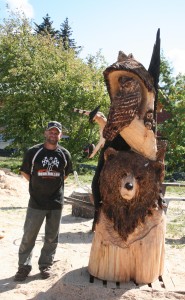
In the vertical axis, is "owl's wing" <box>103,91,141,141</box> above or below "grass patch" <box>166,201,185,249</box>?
above

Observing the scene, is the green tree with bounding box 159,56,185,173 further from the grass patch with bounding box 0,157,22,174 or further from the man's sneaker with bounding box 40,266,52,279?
the man's sneaker with bounding box 40,266,52,279

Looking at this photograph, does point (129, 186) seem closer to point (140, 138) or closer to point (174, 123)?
Result: point (140, 138)

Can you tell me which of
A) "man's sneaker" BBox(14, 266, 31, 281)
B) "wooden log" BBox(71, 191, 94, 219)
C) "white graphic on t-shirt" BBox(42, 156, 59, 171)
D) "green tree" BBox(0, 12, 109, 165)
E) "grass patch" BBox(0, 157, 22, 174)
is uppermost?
"green tree" BBox(0, 12, 109, 165)

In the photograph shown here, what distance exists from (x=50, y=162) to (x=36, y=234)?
2.73 feet

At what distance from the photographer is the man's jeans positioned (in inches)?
151

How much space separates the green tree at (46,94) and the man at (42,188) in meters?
9.90

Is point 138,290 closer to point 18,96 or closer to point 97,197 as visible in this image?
point 97,197

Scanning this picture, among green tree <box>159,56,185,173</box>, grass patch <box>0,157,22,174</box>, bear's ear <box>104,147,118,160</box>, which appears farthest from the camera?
green tree <box>159,56,185,173</box>

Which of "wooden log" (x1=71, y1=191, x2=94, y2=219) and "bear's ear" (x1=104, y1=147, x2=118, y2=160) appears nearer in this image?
"bear's ear" (x1=104, y1=147, x2=118, y2=160)

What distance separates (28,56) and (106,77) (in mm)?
11961

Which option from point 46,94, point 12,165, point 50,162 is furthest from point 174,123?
point 50,162

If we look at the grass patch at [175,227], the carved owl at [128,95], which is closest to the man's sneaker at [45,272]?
the carved owl at [128,95]

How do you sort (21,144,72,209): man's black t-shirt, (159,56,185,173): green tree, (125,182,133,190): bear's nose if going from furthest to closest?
(159,56,185,173): green tree < (21,144,72,209): man's black t-shirt < (125,182,133,190): bear's nose

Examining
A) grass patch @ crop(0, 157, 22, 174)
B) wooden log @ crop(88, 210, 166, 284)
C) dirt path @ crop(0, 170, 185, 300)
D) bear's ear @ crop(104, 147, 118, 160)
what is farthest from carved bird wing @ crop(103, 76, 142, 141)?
grass patch @ crop(0, 157, 22, 174)
